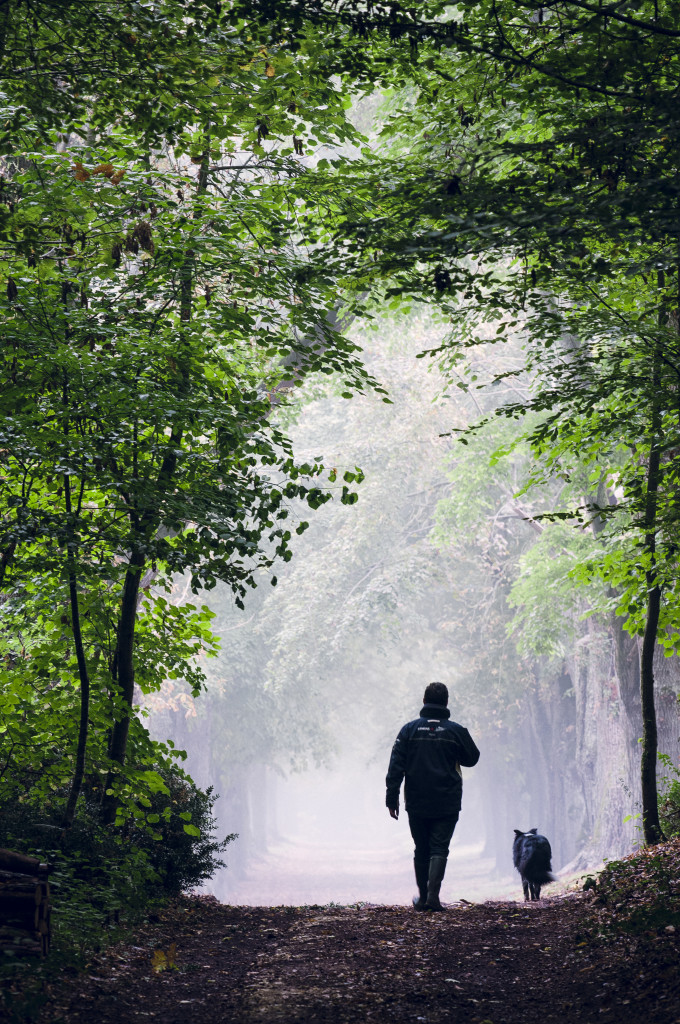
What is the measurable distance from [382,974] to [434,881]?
2.30m

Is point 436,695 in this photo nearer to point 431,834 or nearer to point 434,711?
point 434,711

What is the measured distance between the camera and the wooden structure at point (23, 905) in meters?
4.89

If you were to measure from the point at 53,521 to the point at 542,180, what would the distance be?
3471mm

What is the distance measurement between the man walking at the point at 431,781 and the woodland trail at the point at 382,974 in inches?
19.9

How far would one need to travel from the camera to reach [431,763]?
26.6ft

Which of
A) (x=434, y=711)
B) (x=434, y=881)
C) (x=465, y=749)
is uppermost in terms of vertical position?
(x=434, y=711)

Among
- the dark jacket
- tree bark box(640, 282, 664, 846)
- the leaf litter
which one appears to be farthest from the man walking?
tree bark box(640, 282, 664, 846)

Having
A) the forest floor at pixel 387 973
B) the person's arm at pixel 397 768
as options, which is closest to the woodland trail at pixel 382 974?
the forest floor at pixel 387 973

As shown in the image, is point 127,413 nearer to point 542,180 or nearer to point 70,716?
point 70,716

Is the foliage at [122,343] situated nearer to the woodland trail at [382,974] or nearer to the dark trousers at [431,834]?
the woodland trail at [382,974]

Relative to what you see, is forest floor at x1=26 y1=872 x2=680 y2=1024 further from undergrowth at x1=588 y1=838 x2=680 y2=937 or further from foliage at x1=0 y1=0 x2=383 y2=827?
foliage at x1=0 y1=0 x2=383 y2=827

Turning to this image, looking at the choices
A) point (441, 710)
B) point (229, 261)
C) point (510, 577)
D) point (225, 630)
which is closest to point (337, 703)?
point (225, 630)

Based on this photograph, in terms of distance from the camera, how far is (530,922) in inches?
294

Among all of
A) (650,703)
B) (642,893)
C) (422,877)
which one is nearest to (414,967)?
(642,893)
